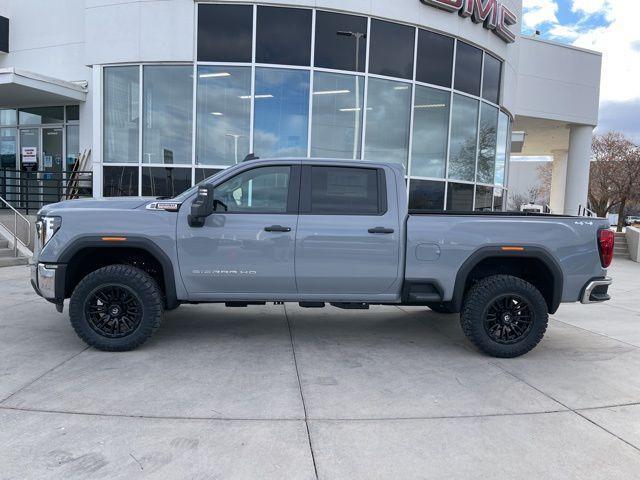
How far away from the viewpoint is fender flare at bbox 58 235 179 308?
462cm

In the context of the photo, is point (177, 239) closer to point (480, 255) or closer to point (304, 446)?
point (304, 446)

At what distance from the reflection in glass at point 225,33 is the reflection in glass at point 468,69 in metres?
5.75

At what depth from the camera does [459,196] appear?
13320 millimetres

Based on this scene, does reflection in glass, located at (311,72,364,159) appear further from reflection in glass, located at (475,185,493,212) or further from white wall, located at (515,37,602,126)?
white wall, located at (515,37,602,126)

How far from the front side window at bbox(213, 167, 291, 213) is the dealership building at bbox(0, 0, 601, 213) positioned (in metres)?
6.84

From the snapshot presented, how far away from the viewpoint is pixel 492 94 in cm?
1471

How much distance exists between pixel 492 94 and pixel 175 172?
32.1 ft

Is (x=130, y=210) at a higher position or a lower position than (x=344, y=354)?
higher

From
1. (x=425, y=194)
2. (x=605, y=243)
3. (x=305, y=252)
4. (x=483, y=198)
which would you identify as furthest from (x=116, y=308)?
(x=483, y=198)

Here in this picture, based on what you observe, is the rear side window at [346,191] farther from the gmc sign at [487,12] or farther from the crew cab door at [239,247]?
the gmc sign at [487,12]

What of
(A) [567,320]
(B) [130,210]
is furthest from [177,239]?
(A) [567,320]

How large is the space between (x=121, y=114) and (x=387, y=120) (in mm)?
6745

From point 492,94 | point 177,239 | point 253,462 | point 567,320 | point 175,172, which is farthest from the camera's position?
point 492,94

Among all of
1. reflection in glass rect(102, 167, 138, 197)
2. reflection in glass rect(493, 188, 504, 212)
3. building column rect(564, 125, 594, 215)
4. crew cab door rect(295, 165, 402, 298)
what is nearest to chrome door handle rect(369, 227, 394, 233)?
crew cab door rect(295, 165, 402, 298)
